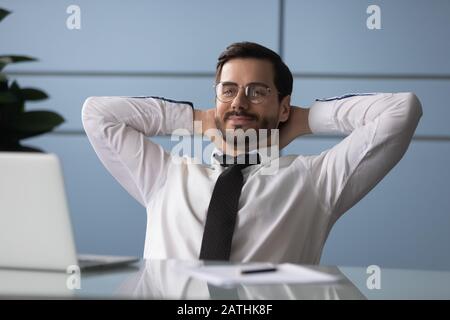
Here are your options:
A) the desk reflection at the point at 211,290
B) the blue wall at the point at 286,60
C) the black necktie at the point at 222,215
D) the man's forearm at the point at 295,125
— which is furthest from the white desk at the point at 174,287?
the blue wall at the point at 286,60

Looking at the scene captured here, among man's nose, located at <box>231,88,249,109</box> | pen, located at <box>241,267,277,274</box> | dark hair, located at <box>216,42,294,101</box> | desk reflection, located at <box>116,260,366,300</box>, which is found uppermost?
dark hair, located at <box>216,42,294,101</box>

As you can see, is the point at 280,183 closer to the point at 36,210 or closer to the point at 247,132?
the point at 247,132

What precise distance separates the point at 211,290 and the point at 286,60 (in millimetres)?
2044

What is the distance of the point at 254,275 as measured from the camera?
3.82 ft

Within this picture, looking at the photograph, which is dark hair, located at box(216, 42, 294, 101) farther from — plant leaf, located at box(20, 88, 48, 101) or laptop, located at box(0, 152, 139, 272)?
laptop, located at box(0, 152, 139, 272)

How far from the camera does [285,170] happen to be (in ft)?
6.15

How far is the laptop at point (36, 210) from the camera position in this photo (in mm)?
1166

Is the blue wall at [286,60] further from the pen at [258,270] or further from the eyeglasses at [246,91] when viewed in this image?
the pen at [258,270]

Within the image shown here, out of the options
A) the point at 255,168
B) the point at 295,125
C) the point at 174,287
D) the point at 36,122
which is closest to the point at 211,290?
the point at 174,287

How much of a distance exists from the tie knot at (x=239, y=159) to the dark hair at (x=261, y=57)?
0.20 meters

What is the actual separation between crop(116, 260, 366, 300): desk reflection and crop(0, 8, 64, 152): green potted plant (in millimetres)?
854

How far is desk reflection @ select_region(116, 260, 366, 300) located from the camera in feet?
3.25

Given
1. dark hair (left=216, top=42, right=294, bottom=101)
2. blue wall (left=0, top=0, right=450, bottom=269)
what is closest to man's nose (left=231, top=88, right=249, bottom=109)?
dark hair (left=216, top=42, right=294, bottom=101)
